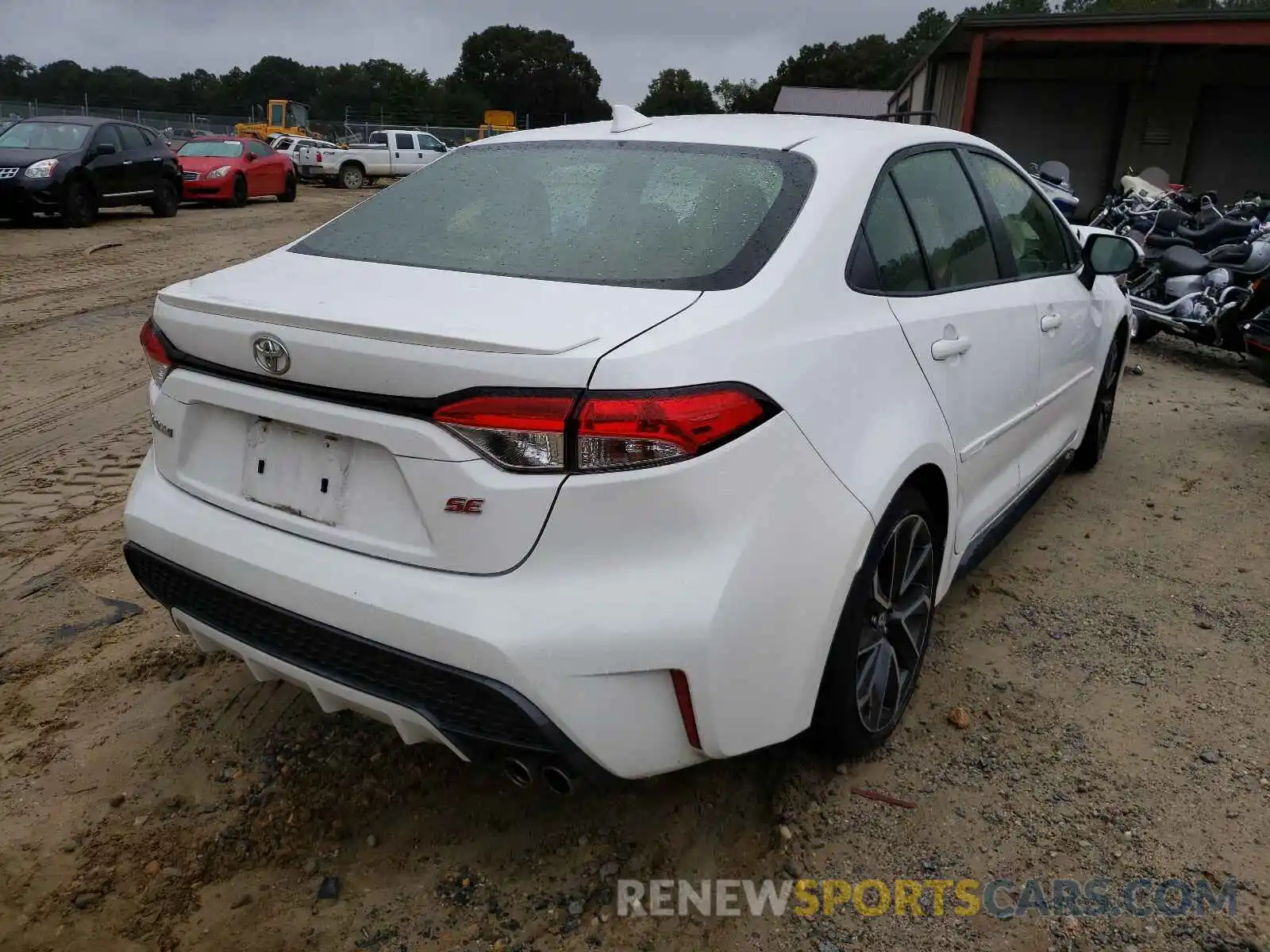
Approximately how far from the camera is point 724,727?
1.95 m

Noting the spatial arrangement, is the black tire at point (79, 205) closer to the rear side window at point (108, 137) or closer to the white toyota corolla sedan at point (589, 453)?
the rear side window at point (108, 137)

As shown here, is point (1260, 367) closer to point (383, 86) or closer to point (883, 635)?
point (883, 635)

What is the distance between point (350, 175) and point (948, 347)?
86.8 feet

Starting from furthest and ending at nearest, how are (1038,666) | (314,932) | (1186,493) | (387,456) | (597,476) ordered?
1. (1186,493)
2. (1038,666)
3. (314,932)
4. (387,456)
5. (597,476)

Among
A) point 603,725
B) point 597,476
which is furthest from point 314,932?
point 597,476

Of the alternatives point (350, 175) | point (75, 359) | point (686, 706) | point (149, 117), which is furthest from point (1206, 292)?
point (149, 117)

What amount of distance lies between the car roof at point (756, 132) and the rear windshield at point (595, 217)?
7cm

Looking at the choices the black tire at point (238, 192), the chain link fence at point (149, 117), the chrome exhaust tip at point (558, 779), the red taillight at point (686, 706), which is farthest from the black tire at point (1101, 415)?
the chain link fence at point (149, 117)

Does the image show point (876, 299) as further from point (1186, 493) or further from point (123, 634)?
point (1186, 493)

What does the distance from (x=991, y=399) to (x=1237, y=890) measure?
142 cm

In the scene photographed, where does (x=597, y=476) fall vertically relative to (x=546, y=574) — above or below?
above

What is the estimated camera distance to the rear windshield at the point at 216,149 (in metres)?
18.7

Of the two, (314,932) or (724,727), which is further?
(314,932)

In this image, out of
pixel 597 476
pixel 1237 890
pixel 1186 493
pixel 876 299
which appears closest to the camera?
pixel 597 476
